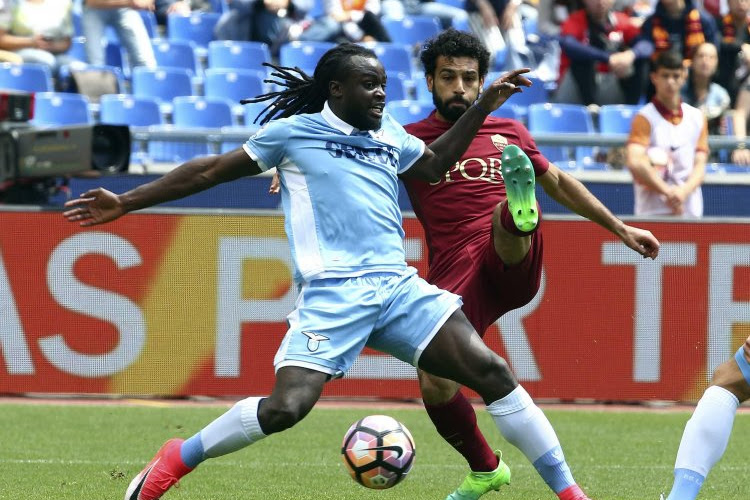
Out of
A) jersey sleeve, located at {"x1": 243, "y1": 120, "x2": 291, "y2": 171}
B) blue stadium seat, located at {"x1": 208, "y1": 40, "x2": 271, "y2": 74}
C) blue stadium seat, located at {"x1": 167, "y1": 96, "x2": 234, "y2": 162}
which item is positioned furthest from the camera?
blue stadium seat, located at {"x1": 208, "y1": 40, "x2": 271, "y2": 74}

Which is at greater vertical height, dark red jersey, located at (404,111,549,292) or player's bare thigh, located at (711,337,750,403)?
dark red jersey, located at (404,111,549,292)

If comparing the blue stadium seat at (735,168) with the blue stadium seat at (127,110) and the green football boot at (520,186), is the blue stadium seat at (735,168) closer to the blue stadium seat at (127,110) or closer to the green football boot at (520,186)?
the blue stadium seat at (127,110)

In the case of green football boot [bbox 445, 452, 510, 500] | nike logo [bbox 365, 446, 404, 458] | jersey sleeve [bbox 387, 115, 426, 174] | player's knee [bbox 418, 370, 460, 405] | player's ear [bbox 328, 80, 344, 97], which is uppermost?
player's ear [bbox 328, 80, 344, 97]

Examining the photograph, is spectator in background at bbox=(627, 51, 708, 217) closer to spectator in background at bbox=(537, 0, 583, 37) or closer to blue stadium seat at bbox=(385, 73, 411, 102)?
blue stadium seat at bbox=(385, 73, 411, 102)

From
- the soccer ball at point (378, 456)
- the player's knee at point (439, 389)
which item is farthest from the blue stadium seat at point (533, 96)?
the soccer ball at point (378, 456)

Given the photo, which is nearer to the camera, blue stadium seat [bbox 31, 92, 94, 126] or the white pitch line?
the white pitch line

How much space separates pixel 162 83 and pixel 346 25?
2260 mm

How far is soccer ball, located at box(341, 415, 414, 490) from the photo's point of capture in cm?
600

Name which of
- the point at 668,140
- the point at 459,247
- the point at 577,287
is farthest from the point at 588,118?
the point at 459,247

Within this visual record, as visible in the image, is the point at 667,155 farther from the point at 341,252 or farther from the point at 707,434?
the point at 341,252

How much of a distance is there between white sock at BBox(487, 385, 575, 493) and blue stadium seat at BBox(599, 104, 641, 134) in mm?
8903

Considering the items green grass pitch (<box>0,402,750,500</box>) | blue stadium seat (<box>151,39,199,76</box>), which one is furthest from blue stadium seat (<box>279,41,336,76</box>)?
green grass pitch (<box>0,402,750,500</box>)

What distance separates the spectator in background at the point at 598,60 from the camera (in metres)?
14.7

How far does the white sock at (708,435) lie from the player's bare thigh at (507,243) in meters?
1.16
